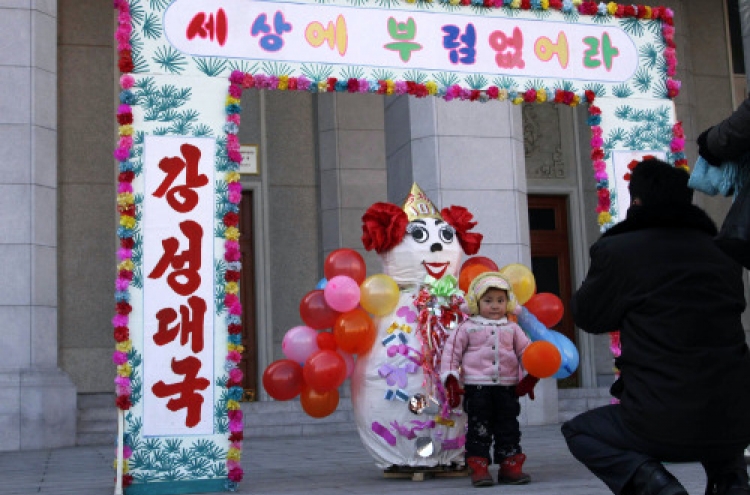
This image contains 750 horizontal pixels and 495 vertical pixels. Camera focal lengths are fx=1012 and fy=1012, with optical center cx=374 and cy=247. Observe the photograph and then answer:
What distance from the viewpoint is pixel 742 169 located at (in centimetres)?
390

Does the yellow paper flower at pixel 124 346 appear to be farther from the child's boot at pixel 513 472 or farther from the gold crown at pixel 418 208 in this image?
the child's boot at pixel 513 472

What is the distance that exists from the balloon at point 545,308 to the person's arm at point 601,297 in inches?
135

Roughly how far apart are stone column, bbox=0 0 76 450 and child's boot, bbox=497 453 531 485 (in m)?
6.18

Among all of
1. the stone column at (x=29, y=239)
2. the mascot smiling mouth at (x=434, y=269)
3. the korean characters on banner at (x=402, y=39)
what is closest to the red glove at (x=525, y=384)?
the mascot smiling mouth at (x=434, y=269)

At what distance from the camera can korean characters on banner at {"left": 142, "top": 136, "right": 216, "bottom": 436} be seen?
6824 millimetres

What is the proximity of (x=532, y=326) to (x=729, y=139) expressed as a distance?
12.1 feet

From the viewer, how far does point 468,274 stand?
296 inches

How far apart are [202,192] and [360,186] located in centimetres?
773

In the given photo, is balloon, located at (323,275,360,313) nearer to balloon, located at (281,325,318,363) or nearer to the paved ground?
balloon, located at (281,325,318,363)

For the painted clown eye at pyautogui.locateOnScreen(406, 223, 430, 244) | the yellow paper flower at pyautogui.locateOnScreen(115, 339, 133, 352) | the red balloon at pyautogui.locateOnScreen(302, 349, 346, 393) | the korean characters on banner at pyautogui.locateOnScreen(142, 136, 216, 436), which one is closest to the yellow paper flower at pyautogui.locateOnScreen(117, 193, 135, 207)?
the korean characters on banner at pyautogui.locateOnScreen(142, 136, 216, 436)

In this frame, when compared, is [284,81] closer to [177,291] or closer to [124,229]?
[124,229]

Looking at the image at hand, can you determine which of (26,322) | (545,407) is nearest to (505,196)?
(545,407)

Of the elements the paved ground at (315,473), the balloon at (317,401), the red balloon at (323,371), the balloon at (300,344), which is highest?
the balloon at (300,344)

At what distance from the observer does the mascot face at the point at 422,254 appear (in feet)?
24.4
